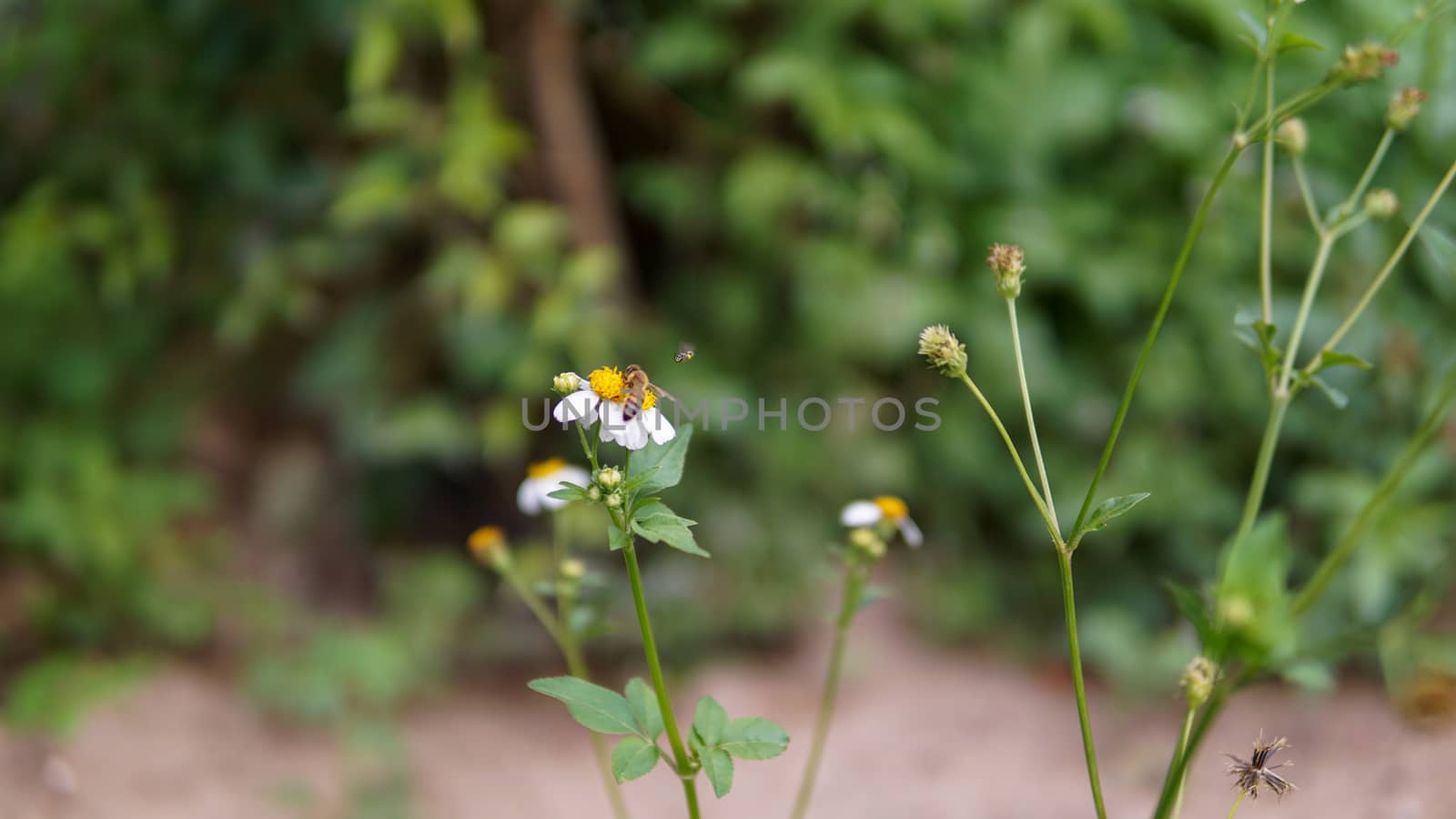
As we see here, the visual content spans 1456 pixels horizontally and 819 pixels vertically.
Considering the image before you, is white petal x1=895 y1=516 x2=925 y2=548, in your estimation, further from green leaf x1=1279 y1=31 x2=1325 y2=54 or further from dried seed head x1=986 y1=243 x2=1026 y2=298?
green leaf x1=1279 y1=31 x2=1325 y2=54

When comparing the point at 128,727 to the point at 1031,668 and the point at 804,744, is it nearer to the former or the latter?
the point at 804,744

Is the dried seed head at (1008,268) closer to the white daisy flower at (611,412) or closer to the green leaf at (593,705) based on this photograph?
the white daisy flower at (611,412)

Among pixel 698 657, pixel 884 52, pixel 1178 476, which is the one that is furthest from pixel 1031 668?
pixel 884 52

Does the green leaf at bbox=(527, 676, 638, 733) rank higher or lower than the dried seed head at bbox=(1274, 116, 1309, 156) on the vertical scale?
lower

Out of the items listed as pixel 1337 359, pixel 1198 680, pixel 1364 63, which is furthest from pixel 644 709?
pixel 1364 63

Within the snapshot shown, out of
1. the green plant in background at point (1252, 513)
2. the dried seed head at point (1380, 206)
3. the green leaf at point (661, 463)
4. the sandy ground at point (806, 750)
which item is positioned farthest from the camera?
the sandy ground at point (806, 750)

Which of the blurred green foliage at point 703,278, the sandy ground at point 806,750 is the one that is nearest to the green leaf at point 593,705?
the sandy ground at point 806,750

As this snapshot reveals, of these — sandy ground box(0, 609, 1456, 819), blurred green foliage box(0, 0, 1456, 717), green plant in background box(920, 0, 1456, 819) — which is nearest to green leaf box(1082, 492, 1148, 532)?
green plant in background box(920, 0, 1456, 819)
